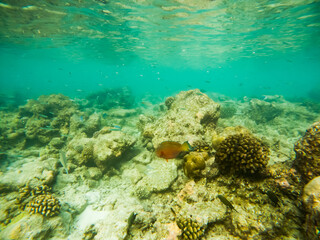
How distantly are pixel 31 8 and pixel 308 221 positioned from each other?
2361 cm

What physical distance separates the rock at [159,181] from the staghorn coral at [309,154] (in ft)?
11.1

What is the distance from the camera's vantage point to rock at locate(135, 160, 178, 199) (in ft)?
15.5

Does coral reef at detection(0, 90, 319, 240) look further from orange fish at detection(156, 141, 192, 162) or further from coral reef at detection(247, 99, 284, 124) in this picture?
coral reef at detection(247, 99, 284, 124)

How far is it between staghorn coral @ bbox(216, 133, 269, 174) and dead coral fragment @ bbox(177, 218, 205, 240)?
1.48m

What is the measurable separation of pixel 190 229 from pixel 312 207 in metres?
2.36

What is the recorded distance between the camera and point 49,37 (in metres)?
23.2

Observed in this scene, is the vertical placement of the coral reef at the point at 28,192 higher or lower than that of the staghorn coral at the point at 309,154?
lower

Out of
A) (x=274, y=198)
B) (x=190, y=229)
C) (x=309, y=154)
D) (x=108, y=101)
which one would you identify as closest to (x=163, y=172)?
(x=190, y=229)

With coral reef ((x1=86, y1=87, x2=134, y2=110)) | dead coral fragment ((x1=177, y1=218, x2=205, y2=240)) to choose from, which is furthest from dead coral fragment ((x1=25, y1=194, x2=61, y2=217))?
coral reef ((x1=86, y1=87, x2=134, y2=110))

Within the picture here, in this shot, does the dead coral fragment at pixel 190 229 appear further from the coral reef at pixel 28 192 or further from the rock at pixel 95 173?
the coral reef at pixel 28 192

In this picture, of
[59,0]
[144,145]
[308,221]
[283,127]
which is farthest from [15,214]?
[283,127]

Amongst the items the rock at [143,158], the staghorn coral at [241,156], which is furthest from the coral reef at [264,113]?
the staghorn coral at [241,156]

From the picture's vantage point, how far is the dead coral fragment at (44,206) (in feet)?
15.3

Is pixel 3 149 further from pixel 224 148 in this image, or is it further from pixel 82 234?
pixel 224 148
